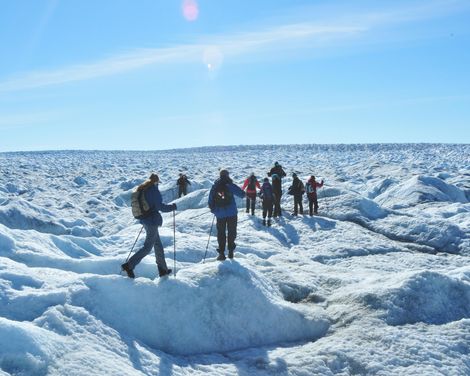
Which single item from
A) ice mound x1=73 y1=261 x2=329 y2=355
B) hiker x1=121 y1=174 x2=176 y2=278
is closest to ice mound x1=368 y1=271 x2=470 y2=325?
ice mound x1=73 y1=261 x2=329 y2=355

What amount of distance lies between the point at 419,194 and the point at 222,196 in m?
16.0

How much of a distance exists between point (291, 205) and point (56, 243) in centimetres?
1007

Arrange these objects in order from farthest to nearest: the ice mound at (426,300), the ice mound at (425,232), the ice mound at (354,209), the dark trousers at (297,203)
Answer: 1. the dark trousers at (297,203)
2. the ice mound at (354,209)
3. the ice mound at (425,232)
4. the ice mound at (426,300)

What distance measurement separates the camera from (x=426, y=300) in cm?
698

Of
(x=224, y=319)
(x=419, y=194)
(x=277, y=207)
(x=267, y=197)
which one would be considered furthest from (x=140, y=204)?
(x=419, y=194)

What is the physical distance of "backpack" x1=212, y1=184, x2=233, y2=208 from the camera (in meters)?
8.22

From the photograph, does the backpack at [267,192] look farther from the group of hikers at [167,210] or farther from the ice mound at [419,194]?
the ice mound at [419,194]

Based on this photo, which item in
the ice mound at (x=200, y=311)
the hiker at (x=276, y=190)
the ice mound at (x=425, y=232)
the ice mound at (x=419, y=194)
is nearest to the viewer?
the ice mound at (x=200, y=311)

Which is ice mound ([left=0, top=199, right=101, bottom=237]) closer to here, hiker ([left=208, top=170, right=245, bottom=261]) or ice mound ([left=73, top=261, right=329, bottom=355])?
hiker ([left=208, top=170, right=245, bottom=261])

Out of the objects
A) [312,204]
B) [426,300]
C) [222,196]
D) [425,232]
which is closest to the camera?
[426,300]

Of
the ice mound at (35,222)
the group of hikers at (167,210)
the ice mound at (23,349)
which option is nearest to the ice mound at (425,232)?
the group of hikers at (167,210)

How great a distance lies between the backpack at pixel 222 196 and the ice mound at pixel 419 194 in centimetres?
1499

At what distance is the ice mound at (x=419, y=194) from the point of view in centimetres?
2152

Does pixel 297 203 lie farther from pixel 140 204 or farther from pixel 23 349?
pixel 23 349
